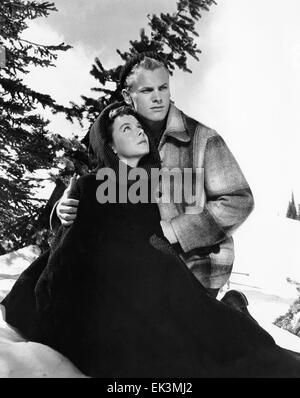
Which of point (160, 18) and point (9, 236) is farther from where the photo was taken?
point (9, 236)

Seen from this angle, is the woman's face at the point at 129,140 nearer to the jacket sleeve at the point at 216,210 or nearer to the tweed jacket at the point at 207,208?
the tweed jacket at the point at 207,208

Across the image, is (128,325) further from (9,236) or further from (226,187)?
(9,236)

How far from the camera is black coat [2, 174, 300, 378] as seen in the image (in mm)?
2516

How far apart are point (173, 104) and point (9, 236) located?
542cm

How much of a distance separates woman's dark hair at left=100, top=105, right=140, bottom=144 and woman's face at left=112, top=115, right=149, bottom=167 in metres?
0.02

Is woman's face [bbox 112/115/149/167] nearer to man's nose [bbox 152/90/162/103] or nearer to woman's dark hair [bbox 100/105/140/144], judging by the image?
woman's dark hair [bbox 100/105/140/144]

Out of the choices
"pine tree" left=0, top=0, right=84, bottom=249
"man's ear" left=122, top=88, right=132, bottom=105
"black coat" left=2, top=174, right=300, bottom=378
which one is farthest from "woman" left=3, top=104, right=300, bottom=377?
"pine tree" left=0, top=0, right=84, bottom=249

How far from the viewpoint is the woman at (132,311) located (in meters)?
2.52

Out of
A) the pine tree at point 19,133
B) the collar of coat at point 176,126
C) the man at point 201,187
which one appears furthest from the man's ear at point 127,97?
the pine tree at point 19,133

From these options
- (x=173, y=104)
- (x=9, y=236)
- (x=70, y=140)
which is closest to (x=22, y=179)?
(x=9, y=236)

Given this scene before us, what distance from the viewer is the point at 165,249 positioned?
9.00ft

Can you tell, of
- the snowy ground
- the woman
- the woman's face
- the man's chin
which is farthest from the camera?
the snowy ground

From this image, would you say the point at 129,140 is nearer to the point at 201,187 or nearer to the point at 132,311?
the point at 201,187
